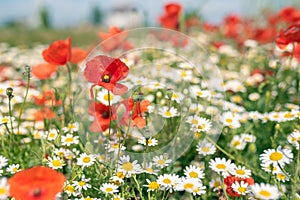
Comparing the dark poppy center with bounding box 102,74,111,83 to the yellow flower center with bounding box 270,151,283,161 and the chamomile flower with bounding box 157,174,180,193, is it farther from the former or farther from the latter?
the yellow flower center with bounding box 270,151,283,161

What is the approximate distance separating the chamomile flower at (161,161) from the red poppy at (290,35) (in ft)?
2.29

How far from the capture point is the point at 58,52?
5.24 ft

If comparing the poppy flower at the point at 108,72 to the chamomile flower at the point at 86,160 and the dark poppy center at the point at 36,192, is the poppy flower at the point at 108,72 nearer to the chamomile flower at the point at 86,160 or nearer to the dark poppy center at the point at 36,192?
the chamomile flower at the point at 86,160

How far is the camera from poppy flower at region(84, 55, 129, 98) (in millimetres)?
1230

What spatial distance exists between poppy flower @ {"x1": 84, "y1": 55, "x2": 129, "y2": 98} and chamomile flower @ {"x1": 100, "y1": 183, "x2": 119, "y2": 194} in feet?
0.86

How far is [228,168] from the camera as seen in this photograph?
1267 millimetres

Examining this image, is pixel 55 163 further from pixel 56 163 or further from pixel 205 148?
pixel 205 148

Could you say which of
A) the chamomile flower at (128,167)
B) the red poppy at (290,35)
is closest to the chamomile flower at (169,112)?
the chamomile flower at (128,167)

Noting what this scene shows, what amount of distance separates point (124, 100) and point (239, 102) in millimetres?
879

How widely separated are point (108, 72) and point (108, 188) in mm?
319

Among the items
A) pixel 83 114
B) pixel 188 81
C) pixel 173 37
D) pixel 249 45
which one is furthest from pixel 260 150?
pixel 249 45

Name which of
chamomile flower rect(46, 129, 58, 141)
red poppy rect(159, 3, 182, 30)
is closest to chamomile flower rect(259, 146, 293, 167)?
chamomile flower rect(46, 129, 58, 141)

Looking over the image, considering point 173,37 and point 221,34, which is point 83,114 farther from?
point 221,34

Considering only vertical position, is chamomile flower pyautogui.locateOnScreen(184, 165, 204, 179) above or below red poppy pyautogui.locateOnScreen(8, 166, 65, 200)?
below
